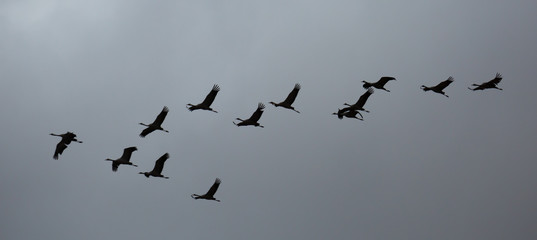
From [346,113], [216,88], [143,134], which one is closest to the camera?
[216,88]

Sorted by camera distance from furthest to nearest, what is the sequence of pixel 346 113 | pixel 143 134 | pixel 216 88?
1. pixel 346 113
2. pixel 143 134
3. pixel 216 88

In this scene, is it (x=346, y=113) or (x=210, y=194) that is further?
(x=346, y=113)

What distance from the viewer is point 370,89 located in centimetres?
6862

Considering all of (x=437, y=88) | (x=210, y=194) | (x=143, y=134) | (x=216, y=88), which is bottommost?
(x=210, y=194)

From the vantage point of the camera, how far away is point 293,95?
220ft

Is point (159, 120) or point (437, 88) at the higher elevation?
point (437, 88)

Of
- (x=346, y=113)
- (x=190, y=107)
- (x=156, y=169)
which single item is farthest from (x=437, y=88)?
(x=156, y=169)

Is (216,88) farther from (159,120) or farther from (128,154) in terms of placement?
(128,154)

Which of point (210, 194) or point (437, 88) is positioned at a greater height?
point (437, 88)

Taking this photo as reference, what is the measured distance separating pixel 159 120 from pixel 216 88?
6.93 meters

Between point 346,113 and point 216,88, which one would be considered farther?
point 346,113

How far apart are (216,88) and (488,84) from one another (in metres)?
25.4

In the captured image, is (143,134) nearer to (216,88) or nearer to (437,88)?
(216,88)

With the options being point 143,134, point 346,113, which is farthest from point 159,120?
point 346,113
